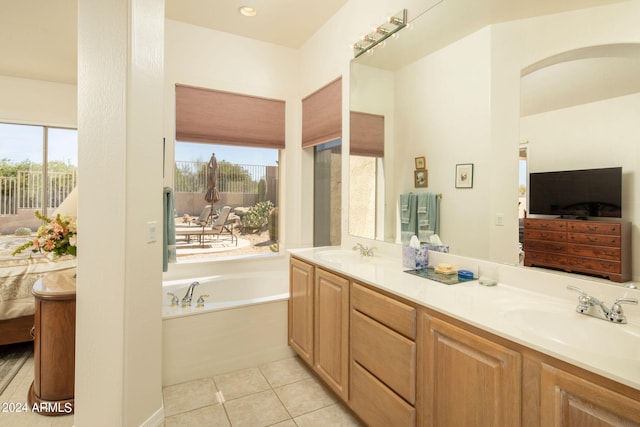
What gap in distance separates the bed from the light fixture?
10.5 feet

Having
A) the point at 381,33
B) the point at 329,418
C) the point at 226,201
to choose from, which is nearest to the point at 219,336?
the point at 329,418

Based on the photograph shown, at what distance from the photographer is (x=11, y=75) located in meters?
4.12

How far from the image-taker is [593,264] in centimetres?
132

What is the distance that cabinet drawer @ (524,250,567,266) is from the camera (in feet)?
4.71

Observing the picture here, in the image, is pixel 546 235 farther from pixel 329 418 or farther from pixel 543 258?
pixel 329 418

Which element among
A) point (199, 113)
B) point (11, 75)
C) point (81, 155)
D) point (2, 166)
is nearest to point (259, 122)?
point (199, 113)

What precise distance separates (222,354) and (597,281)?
97.3 inches

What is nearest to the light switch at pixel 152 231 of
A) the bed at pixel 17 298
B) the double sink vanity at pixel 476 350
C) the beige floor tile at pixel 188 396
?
the double sink vanity at pixel 476 350

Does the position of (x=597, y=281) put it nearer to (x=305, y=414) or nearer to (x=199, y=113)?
(x=305, y=414)

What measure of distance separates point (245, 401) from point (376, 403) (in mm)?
1015

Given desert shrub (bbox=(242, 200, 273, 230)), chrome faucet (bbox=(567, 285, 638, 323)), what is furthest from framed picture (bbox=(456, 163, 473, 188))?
desert shrub (bbox=(242, 200, 273, 230))

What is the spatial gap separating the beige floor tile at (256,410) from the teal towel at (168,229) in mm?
1051

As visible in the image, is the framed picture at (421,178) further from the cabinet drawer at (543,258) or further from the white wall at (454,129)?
the cabinet drawer at (543,258)

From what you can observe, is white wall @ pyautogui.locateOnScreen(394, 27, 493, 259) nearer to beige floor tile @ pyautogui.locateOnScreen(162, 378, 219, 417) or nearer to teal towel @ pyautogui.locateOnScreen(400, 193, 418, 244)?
teal towel @ pyautogui.locateOnScreen(400, 193, 418, 244)
